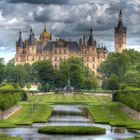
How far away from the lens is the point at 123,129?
57812 millimetres

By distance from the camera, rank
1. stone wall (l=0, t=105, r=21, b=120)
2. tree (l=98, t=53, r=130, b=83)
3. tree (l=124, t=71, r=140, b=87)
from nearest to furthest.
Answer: stone wall (l=0, t=105, r=21, b=120)
tree (l=124, t=71, r=140, b=87)
tree (l=98, t=53, r=130, b=83)

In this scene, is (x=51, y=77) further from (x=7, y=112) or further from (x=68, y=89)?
(x=7, y=112)

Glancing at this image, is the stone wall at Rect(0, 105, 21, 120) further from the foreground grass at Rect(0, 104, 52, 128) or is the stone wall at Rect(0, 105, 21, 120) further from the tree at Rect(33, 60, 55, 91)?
the tree at Rect(33, 60, 55, 91)

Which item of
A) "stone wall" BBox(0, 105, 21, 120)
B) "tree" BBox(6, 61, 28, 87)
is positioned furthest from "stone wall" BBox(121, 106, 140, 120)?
"tree" BBox(6, 61, 28, 87)

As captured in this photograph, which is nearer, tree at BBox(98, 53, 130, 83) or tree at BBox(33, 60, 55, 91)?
tree at BBox(33, 60, 55, 91)

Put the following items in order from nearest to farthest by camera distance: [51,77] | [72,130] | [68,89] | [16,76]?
[72,130], [68,89], [51,77], [16,76]

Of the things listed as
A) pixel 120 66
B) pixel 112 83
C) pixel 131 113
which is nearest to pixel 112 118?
pixel 131 113

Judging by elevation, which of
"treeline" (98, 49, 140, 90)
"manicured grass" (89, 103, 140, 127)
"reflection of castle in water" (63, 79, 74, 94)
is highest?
"treeline" (98, 49, 140, 90)

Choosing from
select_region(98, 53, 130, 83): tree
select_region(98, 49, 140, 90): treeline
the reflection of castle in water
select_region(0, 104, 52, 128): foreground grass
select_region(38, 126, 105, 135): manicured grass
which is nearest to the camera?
select_region(38, 126, 105, 135): manicured grass

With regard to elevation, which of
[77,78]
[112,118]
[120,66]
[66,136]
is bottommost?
[66,136]

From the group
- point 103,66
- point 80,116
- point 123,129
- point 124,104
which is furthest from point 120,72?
point 123,129

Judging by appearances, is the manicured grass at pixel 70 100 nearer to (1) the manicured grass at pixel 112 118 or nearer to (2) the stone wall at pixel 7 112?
(2) the stone wall at pixel 7 112

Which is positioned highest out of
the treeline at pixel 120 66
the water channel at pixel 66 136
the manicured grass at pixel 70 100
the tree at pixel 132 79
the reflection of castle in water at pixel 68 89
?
the treeline at pixel 120 66

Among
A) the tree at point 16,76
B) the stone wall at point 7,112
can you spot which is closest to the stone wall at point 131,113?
the stone wall at point 7,112
